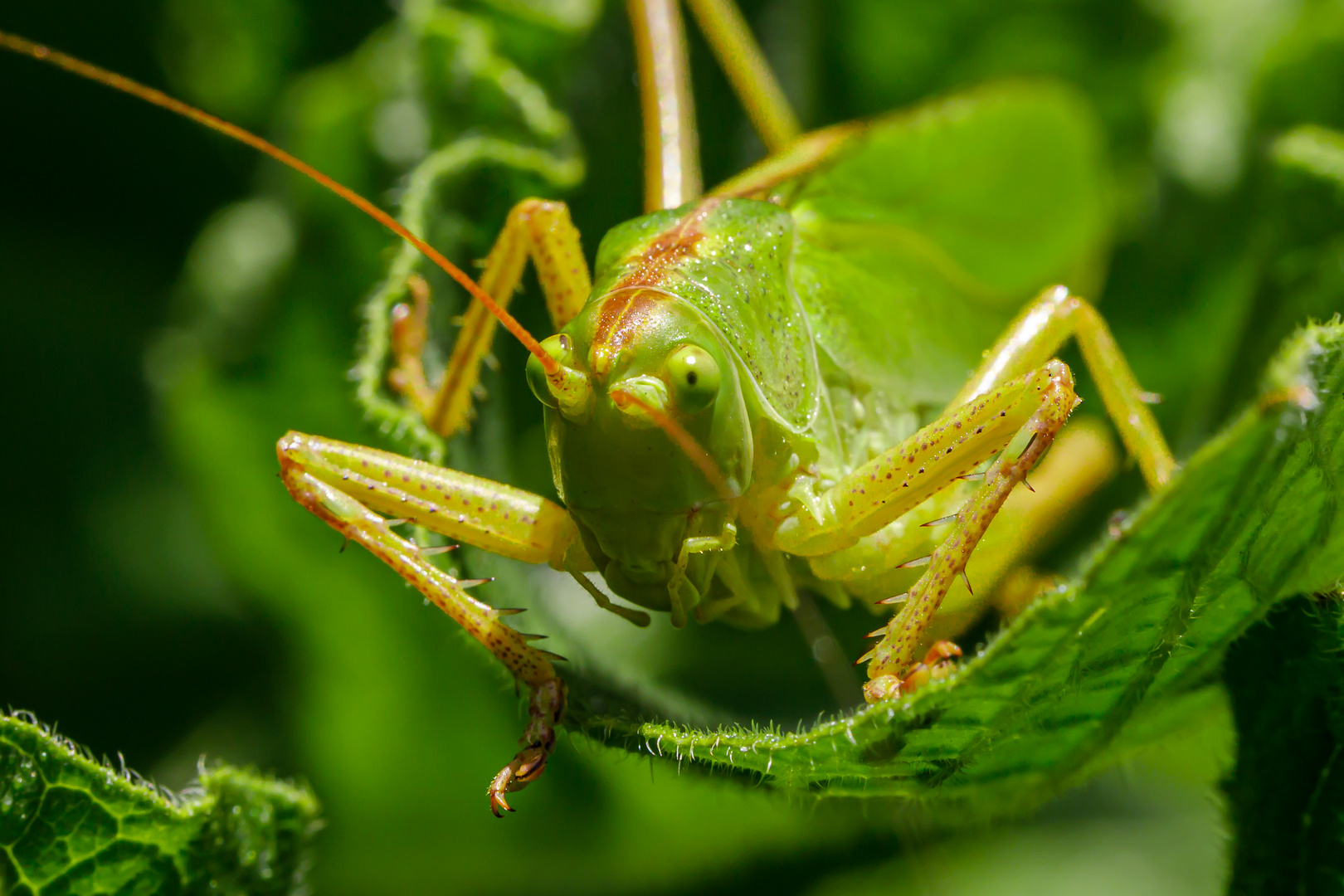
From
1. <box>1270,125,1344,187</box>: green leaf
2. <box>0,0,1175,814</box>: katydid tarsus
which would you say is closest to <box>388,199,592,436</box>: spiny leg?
<box>0,0,1175,814</box>: katydid tarsus

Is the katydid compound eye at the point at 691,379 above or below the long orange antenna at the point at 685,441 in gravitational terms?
above

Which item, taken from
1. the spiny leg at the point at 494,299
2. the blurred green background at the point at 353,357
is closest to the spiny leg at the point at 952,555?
the blurred green background at the point at 353,357

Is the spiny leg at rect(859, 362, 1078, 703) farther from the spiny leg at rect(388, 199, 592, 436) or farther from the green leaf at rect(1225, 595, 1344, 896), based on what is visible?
the spiny leg at rect(388, 199, 592, 436)

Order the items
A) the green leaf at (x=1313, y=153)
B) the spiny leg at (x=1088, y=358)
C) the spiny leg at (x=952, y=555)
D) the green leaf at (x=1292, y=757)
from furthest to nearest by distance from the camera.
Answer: the green leaf at (x=1313, y=153), the spiny leg at (x=1088, y=358), the spiny leg at (x=952, y=555), the green leaf at (x=1292, y=757)

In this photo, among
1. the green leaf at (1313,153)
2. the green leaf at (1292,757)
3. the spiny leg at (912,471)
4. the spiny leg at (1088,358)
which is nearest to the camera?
the green leaf at (1292,757)

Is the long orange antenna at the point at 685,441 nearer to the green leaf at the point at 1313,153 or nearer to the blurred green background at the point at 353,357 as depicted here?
Result: the blurred green background at the point at 353,357

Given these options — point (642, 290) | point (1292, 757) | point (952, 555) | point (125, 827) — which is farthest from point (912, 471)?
point (125, 827)
